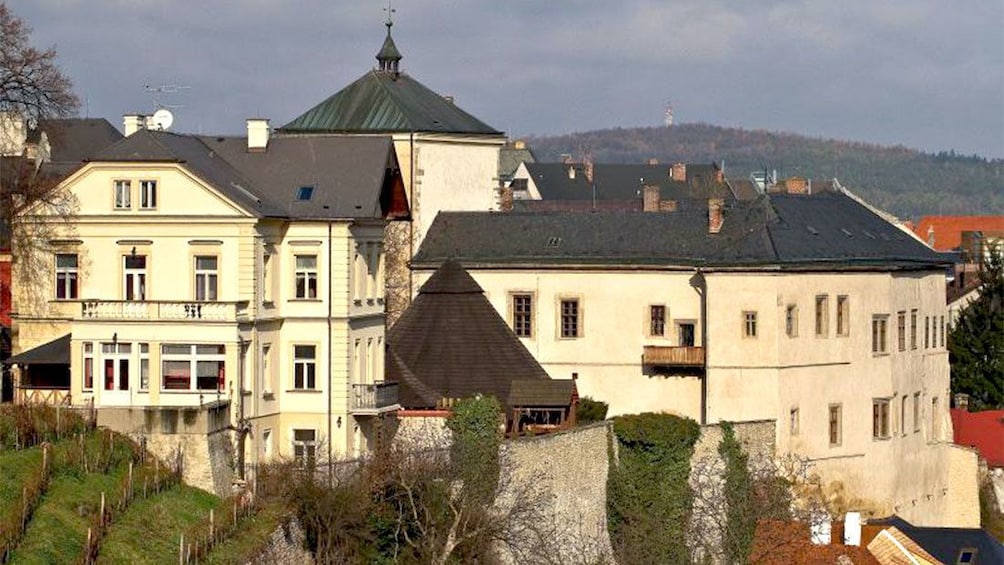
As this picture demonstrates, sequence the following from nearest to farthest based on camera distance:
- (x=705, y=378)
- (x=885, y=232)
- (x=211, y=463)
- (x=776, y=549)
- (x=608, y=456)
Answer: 1. (x=211, y=463)
2. (x=776, y=549)
3. (x=608, y=456)
4. (x=705, y=378)
5. (x=885, y=232)

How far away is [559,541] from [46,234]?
12.2 metres

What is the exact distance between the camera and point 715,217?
69.2 meters

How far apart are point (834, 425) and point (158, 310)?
762 inches

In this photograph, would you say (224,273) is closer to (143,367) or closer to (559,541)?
(143,367)

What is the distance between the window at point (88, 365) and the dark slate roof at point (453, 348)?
26.3ft

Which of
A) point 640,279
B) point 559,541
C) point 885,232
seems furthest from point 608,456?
point 885,232

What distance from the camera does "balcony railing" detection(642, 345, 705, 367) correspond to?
2665 inches

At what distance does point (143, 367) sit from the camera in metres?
55.7

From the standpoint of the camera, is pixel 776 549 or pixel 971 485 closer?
pixel 776 549

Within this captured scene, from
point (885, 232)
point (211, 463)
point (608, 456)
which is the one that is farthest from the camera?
point (885, 232)

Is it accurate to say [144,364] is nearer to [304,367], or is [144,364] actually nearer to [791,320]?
[304,367]

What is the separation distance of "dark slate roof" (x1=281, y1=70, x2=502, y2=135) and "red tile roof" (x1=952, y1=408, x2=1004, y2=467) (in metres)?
17.5

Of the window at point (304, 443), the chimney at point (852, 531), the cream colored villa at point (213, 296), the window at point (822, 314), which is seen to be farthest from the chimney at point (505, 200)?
the chimney at point (852, 531)

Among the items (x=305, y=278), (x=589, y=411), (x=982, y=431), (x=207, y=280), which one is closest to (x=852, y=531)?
(x=589, y=411)
